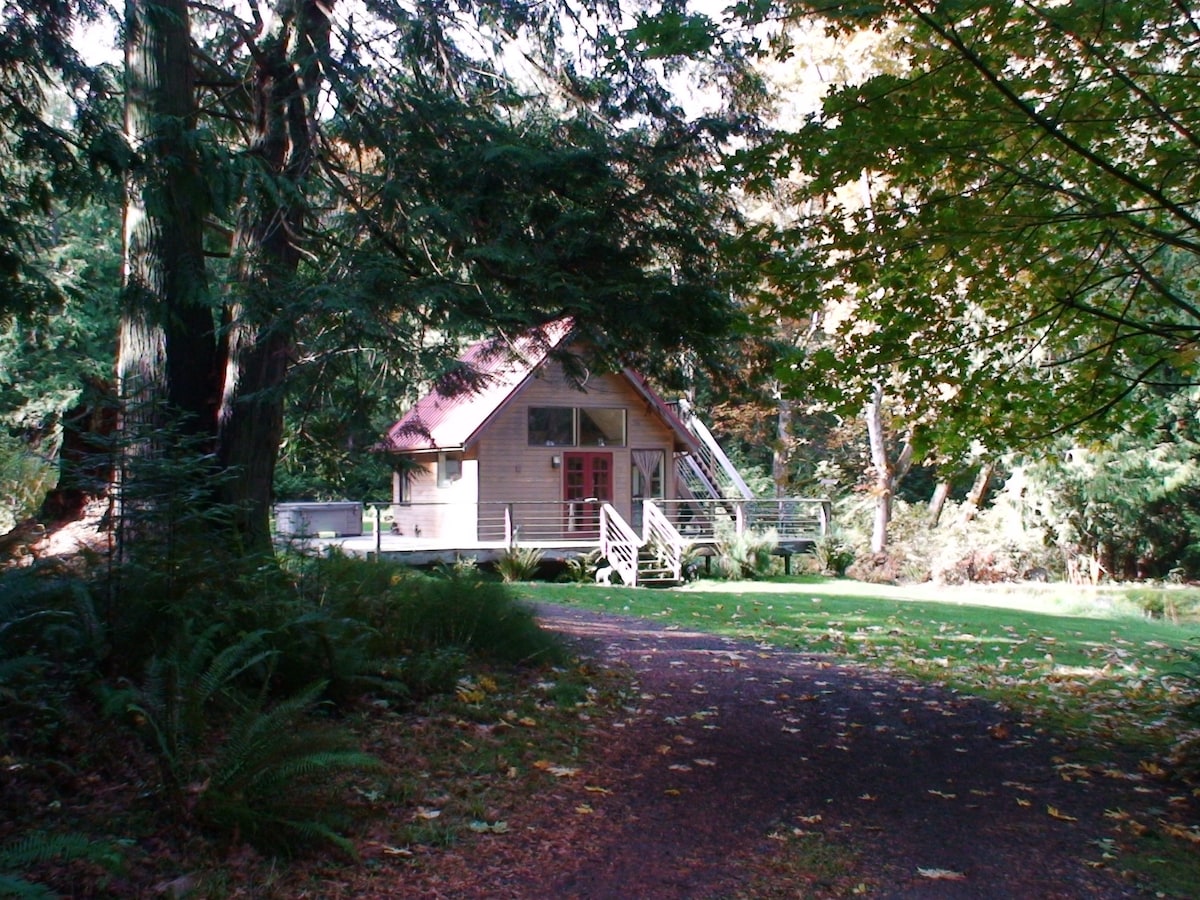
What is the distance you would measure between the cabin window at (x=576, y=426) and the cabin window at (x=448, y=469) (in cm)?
234

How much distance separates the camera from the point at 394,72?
934cm

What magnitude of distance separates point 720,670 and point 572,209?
14.9ft

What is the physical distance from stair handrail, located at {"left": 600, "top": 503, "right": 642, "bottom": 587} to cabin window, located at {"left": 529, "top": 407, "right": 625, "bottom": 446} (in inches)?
141

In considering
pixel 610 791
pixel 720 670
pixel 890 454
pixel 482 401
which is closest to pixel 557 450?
pixel 482 401

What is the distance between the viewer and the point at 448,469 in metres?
29.3

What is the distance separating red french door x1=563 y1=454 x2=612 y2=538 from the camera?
2794 centimetres

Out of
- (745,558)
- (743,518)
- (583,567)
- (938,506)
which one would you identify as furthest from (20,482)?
(938,506)

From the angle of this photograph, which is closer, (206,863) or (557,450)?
(206,863)

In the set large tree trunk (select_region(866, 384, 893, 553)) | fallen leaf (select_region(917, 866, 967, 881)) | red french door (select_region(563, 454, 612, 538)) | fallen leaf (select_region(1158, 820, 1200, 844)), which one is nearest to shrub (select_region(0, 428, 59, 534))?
fallen leaf (select_region(917, 866, 967, 881))

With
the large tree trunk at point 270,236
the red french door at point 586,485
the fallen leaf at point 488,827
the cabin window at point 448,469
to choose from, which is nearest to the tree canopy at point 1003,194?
the large tree trunk at point 270,236

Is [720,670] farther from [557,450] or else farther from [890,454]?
[890,454]

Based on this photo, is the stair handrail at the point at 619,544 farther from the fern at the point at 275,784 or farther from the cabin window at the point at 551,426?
the fern at the point at 275,784

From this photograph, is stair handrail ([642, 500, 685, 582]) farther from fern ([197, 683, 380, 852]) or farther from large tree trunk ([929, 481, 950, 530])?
fern ([197, 683, 380, 852])

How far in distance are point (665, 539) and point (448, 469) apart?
25.3ft
